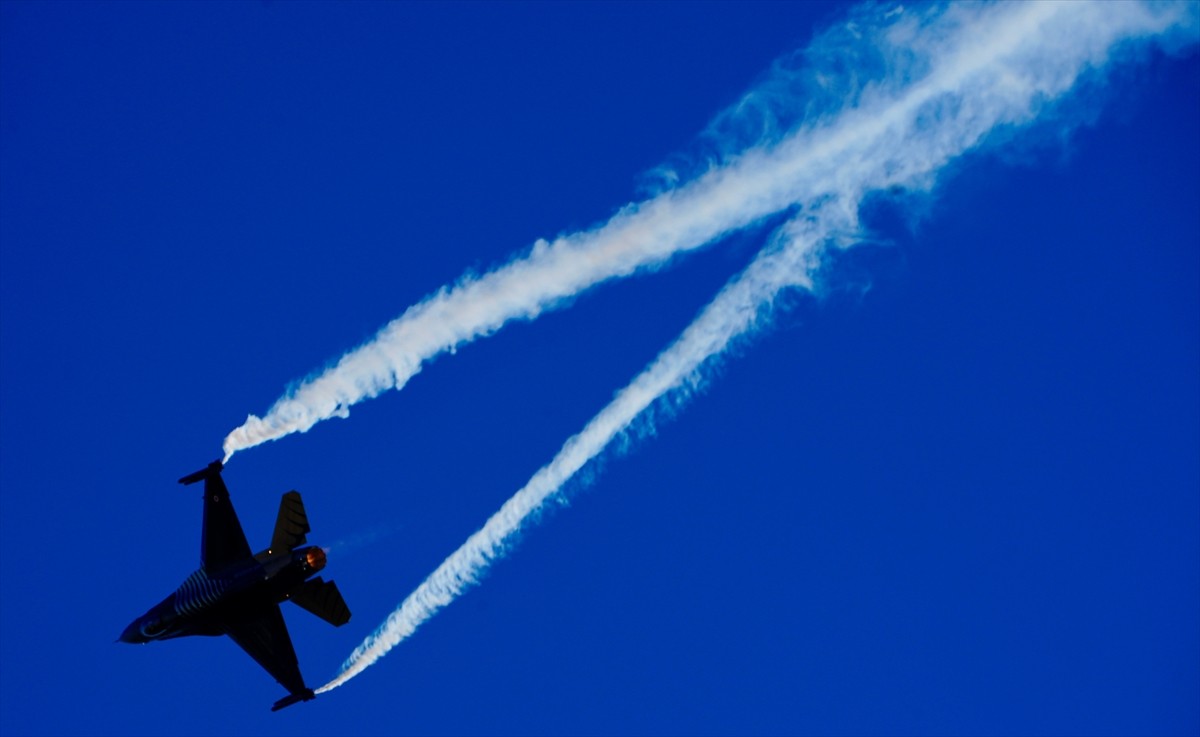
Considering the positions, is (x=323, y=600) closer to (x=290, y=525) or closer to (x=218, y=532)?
(x=290, y=525)

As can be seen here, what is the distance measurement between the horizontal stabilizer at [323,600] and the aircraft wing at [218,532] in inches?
69.9

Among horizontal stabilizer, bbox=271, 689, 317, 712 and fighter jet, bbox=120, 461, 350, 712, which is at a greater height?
fighter jet, bbox=120, 461, 350, 712

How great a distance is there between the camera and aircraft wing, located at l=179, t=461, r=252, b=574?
3894 cm

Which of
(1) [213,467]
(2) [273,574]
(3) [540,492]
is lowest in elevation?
(3) [540,492]

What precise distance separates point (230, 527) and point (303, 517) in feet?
7.76

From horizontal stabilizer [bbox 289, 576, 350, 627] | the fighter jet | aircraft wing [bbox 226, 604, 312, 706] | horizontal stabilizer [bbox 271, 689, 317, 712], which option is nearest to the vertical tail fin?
the fighter jet

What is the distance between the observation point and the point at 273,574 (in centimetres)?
3744

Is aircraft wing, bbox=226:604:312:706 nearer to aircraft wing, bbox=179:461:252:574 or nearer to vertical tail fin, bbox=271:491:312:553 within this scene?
aircraft wing, bbox=179:461:252:574

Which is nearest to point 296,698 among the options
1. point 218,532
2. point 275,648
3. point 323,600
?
point 275,648

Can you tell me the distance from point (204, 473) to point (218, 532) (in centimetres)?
165

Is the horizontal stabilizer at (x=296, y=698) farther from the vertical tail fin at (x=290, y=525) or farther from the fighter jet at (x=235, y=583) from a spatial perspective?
the vertical tail fin at (x=290, y=525)

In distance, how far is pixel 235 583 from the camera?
38000mm

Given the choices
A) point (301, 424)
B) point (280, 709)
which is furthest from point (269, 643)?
point (301, 424)

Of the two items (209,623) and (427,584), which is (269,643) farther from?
(427,584)
